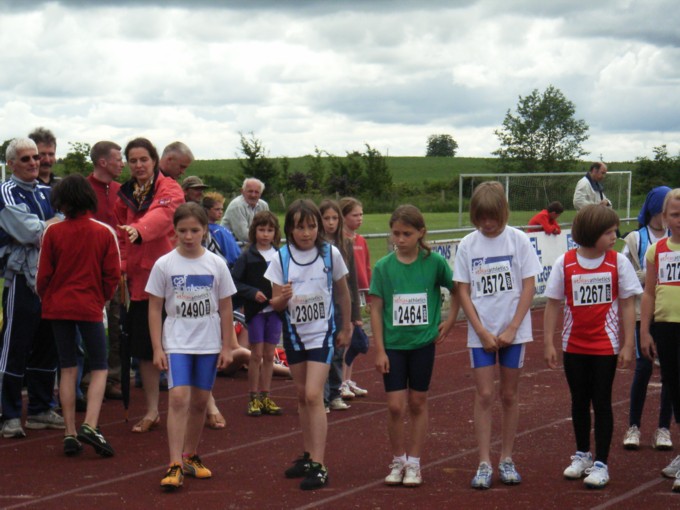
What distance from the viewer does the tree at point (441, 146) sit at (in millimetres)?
145750

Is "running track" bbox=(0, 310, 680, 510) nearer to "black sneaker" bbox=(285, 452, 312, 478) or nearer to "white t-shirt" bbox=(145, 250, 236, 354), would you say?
"black sneaker" bbox=(285, 452, 312, 478)

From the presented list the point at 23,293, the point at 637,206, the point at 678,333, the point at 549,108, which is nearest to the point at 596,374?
the point at 678,333

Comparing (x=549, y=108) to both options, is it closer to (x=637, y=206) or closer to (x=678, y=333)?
(x=637, y=206)

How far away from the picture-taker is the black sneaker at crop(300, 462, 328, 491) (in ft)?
21.6

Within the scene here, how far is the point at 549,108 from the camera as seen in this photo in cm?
9150

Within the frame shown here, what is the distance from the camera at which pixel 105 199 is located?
30.5 ft

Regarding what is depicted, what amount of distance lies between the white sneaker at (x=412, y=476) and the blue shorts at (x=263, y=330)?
9.77 feet

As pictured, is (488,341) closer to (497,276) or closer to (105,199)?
(497,276)

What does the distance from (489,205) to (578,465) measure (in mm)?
1716

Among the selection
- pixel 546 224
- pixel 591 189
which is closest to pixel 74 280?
pixel 591 189

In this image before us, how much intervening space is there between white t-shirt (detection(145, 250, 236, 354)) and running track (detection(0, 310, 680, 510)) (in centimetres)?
87

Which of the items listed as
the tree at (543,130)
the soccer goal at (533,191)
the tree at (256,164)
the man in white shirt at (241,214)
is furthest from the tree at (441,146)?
the man in white shirt at (241,214)

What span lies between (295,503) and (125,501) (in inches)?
39.8

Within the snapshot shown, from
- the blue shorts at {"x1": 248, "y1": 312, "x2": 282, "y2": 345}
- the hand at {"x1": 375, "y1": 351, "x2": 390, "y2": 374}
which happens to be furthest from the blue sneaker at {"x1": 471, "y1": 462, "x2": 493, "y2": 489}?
the blue shorts at {"x1": 248, "y1": 312, "x2": 282, "y2": 345}
